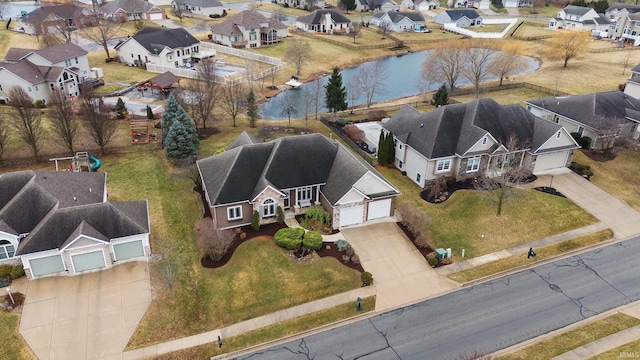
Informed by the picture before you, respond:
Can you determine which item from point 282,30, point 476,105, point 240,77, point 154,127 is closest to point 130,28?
point 282,30

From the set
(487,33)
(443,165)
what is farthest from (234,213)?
(487,33)

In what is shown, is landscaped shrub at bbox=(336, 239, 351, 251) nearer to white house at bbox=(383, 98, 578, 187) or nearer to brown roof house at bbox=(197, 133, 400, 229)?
brown roof house at bbox=(197, 133, 400, 229)

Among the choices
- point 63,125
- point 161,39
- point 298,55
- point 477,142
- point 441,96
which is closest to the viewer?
point 477,142

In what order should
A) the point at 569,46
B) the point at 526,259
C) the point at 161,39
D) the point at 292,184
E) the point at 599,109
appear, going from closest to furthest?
1. the point at 526,259
2. the point at 292,184
3. the point at 599,109
4. the point at 161,39
5. the point at 569,46

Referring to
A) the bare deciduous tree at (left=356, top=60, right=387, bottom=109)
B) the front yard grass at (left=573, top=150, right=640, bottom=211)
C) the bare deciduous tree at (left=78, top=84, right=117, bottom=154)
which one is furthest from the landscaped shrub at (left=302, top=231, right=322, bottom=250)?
the bare deciduous tree at (left=356, top=60, right=387, bottom=109)

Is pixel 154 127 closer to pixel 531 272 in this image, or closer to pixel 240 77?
pixel 240 77

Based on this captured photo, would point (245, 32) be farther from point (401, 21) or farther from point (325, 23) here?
point (401, 21)
